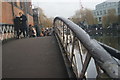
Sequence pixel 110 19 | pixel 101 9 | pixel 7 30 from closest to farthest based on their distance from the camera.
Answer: pixel 7 30, pixel 110 19, pixel 101 9

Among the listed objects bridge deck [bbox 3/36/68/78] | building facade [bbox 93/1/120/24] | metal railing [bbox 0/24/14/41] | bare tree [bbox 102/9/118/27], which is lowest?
bridge deck [bbox 3/36/68/78]

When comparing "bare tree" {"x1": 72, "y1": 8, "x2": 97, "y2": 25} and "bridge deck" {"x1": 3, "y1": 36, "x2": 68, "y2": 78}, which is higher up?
"bare tree" {"x1": 72, "y1": 8, "x2": 97, "y2": 25}

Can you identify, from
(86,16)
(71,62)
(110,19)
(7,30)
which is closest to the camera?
(71,62)

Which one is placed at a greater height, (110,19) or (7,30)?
(110,19)

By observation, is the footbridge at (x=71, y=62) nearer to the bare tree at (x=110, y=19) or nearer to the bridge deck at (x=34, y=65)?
the bridge deck at (x=34, y=65)

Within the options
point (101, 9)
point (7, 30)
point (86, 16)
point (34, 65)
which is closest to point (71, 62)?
point (34, 65)

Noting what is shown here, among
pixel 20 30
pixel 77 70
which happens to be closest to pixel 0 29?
pixel 20 30

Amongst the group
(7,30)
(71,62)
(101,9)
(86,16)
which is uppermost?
(101,9)

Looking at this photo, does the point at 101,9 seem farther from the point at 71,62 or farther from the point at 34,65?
the point at 71,62

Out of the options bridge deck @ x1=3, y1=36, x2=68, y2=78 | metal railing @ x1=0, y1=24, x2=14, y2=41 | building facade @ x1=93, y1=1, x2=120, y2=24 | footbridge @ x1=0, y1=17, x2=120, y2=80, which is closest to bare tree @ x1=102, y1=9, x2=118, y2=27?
building facade @ x1=93, y1=1, x2=120, y2=24

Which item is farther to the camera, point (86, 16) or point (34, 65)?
point (86, 16)

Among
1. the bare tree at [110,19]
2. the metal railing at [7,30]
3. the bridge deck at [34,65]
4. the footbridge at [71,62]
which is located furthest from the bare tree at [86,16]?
the footbridge at [71,62]

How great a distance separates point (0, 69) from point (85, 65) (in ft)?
7.58

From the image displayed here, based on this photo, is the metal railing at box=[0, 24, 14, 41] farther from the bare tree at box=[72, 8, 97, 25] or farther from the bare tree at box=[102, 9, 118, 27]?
the bare tree at box=[72, 8, 97, 25]
